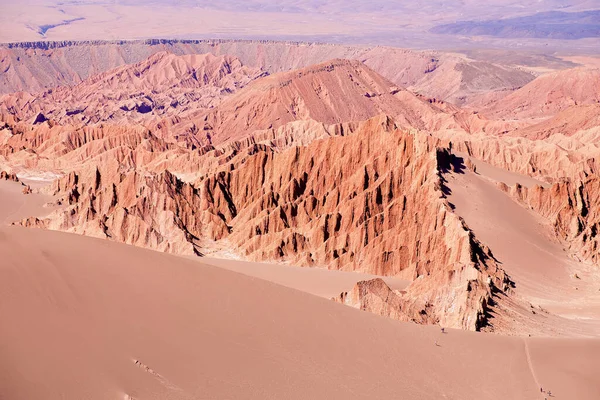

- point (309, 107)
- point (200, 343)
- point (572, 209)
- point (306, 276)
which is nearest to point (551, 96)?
point (309, 107)

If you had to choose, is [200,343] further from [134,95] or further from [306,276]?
[134,95]

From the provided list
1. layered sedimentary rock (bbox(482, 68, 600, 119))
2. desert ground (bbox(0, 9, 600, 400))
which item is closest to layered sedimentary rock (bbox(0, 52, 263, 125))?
desert ground (bbox(0, 9, 600, 400))

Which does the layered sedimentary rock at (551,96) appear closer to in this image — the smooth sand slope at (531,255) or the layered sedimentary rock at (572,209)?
the layered sedimentary rock at (572,209)

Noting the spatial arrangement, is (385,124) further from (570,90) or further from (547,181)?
(570,90)

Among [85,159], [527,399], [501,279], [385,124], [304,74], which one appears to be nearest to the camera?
[527,399]

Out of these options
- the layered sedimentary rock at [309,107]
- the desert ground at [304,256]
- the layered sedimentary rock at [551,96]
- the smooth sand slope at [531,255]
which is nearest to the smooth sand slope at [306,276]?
the desert ground at [304,256]

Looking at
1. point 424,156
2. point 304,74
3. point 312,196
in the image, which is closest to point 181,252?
point 312,196
